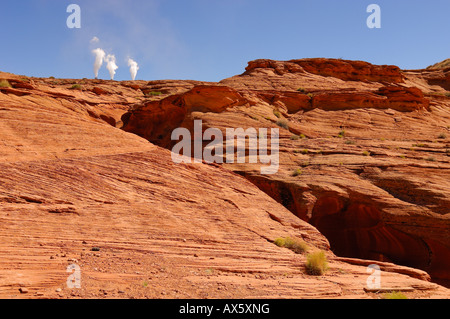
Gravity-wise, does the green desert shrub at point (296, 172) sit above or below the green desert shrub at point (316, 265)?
above

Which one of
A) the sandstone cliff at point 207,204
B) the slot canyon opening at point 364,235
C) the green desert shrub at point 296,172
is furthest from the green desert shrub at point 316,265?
the green desert shrub at point 296,172

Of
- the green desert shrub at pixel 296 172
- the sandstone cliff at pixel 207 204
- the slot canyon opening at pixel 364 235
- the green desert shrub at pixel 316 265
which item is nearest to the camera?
the sandstone cliff at pixel 207 204

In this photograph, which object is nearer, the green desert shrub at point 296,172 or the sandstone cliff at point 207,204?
the sandstone cliff at point 207,204

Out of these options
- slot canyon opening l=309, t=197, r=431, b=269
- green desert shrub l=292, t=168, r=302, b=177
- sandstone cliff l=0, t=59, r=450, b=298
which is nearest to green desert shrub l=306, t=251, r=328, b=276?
sandstone cliff l=0, t=59, r=450, b=298

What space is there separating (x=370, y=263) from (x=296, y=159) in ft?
28.4

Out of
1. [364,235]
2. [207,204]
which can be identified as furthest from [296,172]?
[207,204]

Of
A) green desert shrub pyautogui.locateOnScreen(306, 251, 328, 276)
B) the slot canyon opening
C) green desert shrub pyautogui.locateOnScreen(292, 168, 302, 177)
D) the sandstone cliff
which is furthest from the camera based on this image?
green desert shrub pyautogui.locateOnScreen(292, 168, 302, 177)

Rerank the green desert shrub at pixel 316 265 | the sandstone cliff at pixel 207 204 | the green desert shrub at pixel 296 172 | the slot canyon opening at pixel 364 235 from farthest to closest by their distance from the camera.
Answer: the green desert shrub at pixel 296 172 → the slot canyon opening at pixel 364 235 → the green desert shrub at pixel 316 265 → the sandstone cliff at pixel 207 204

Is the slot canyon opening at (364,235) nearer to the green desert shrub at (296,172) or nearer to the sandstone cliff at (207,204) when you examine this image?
the sandstone cliff at (207,204)

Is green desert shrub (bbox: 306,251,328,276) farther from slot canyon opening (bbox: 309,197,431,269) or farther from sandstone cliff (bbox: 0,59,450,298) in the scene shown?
slot canyon opening (bbox: 309,197,431,269)

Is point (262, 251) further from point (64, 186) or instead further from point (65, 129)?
point (65, 129)

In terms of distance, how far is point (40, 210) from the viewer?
8.30 metres

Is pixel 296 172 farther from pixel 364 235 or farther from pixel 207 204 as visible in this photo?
pixel 207 204

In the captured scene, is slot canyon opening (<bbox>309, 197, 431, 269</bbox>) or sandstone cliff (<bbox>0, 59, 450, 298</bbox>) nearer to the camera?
sandstone cliff (<bbox>0, 59, 450, 298</bbox>)
